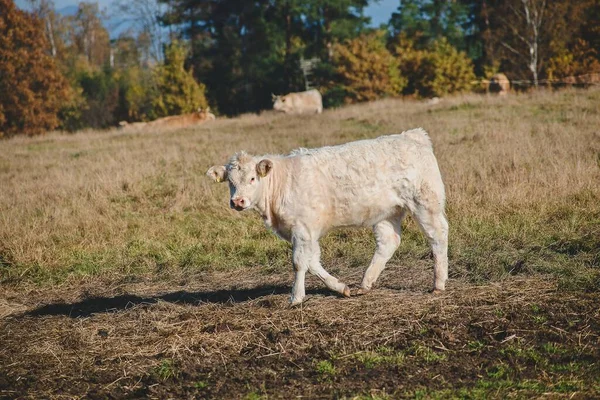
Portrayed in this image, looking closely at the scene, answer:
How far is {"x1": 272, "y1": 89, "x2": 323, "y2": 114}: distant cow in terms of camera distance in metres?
37.5

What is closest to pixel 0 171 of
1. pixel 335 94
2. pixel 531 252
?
pixel 531 252

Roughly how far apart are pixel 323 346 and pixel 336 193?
1.92 metres

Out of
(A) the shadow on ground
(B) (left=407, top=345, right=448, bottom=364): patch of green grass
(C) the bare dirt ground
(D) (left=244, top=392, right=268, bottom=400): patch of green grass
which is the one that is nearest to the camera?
(D) (left=244, top=392, right=268, bottom=400): patch of green grass

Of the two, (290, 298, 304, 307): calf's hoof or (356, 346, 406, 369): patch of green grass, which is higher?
(290, 298, 304, 307): calf's hoof

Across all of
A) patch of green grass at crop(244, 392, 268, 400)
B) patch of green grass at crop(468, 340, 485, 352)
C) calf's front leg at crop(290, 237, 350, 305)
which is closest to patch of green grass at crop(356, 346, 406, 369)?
patch of green grass at crop(468, 340, 485, 352)

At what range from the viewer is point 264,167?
277 inches

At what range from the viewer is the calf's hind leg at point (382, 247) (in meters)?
7.42

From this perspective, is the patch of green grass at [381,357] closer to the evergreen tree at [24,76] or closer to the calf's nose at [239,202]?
the calf's nose at [239,202]

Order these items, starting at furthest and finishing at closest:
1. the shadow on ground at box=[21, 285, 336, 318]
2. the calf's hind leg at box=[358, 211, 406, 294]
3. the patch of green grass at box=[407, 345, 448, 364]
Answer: the shadow on ground at box=[21, 285, 336, 318], the calf's hind leg at box=[358, 211, 406, 294], the patch of green grass at box=[407, 345, 448, 364]

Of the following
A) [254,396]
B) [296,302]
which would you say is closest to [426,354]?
[254,396]

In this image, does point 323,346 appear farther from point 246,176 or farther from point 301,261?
point 246,176

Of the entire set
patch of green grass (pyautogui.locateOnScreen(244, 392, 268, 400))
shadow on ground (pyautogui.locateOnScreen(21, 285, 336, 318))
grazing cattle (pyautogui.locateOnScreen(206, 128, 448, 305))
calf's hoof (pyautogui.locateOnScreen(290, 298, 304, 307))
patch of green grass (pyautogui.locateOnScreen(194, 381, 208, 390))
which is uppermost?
grazing cattle (pyautogui.locateOnScreen(206, 128, 448, 305))

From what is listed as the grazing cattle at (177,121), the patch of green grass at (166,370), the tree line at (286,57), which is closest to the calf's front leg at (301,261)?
the patch of green grass at (166,370)

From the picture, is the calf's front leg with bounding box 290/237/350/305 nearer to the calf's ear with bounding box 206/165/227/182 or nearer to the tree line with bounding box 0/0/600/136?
the calf's ear with bounding box 206/165/227/182
